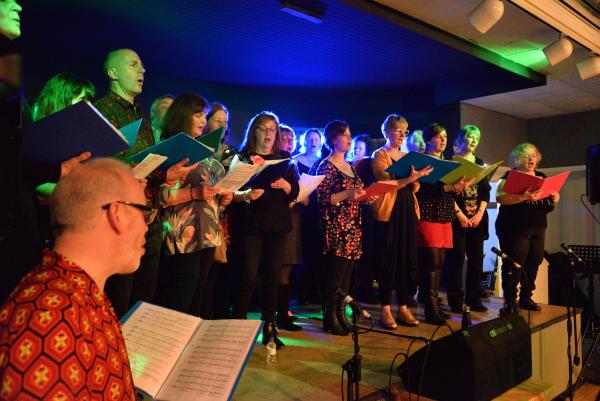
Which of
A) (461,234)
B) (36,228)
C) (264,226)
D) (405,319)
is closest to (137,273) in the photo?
(36,228)

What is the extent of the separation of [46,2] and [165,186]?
3115 mm

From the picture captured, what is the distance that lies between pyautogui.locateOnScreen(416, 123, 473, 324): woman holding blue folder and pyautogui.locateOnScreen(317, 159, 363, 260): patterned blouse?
2.16ft

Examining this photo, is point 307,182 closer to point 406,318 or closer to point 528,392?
point 406,318

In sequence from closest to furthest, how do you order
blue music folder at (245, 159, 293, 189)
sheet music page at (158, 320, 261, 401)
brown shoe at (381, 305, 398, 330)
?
sheet music page at (158, 320, 261, 401) < blue music folder at (245, 159, 293, 189) < brown shoe at (381, 305, 398, 330)

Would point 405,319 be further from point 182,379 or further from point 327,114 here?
point 327,114

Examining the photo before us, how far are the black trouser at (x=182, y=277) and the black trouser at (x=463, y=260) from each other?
2391 mm

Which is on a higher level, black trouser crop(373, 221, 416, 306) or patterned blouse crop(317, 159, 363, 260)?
patterned blouse crop(317, 159, 363, 260)

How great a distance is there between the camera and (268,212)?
A: 117 inches

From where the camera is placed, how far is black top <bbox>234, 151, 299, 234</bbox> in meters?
2.95

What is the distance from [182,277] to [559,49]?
4247mm

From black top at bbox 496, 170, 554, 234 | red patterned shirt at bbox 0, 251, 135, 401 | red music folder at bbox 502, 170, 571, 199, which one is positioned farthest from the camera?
black top at bbox 496, 170, 554, 234

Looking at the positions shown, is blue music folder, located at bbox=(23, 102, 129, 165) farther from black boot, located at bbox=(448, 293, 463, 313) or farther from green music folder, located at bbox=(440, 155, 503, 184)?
black boot, located at bbox=(448, 293, 463, 313)

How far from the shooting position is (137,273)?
225 cm

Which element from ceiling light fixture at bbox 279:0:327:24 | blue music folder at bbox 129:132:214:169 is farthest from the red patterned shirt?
ceiling light fixture at bbox 279:0:327:24
